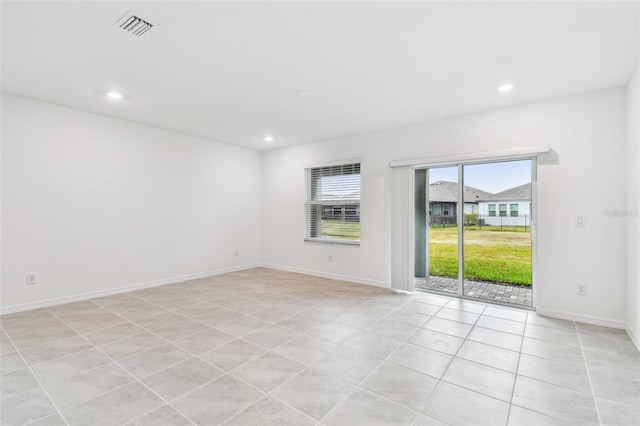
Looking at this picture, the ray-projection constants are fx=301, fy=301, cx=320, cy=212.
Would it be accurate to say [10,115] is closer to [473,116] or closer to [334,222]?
[334,222]

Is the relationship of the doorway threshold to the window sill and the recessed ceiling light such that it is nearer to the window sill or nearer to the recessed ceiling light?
the window sill

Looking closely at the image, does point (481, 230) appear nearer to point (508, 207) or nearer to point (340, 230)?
point (508, 207)

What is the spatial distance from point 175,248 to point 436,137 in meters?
4.64

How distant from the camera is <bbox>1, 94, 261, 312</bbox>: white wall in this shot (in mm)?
3684

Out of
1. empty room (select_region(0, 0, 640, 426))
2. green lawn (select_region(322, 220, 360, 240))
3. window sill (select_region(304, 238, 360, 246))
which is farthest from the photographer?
green lawn (select_region(322, 220, 360, 240))

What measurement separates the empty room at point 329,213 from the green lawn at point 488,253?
0.10ft

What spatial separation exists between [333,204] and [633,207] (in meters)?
3.95

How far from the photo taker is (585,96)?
3.41 meters

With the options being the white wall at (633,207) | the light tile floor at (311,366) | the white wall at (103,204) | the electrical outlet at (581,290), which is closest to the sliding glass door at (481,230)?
the electrical outlet at (581,290)

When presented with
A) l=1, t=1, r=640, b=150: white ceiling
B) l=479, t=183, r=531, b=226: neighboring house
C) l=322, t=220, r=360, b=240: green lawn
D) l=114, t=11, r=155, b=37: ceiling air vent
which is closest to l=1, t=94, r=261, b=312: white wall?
l=1, t=1, r=640, b=150: white ceiling

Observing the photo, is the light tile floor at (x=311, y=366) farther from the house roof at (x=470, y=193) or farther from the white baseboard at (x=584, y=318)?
the house roof at (x=470, y=193)

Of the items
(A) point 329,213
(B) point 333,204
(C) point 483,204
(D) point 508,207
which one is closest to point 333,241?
(A) point 329,213

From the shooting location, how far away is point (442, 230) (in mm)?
4605

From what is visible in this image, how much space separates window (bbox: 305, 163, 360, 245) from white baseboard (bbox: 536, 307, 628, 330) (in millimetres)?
2747
